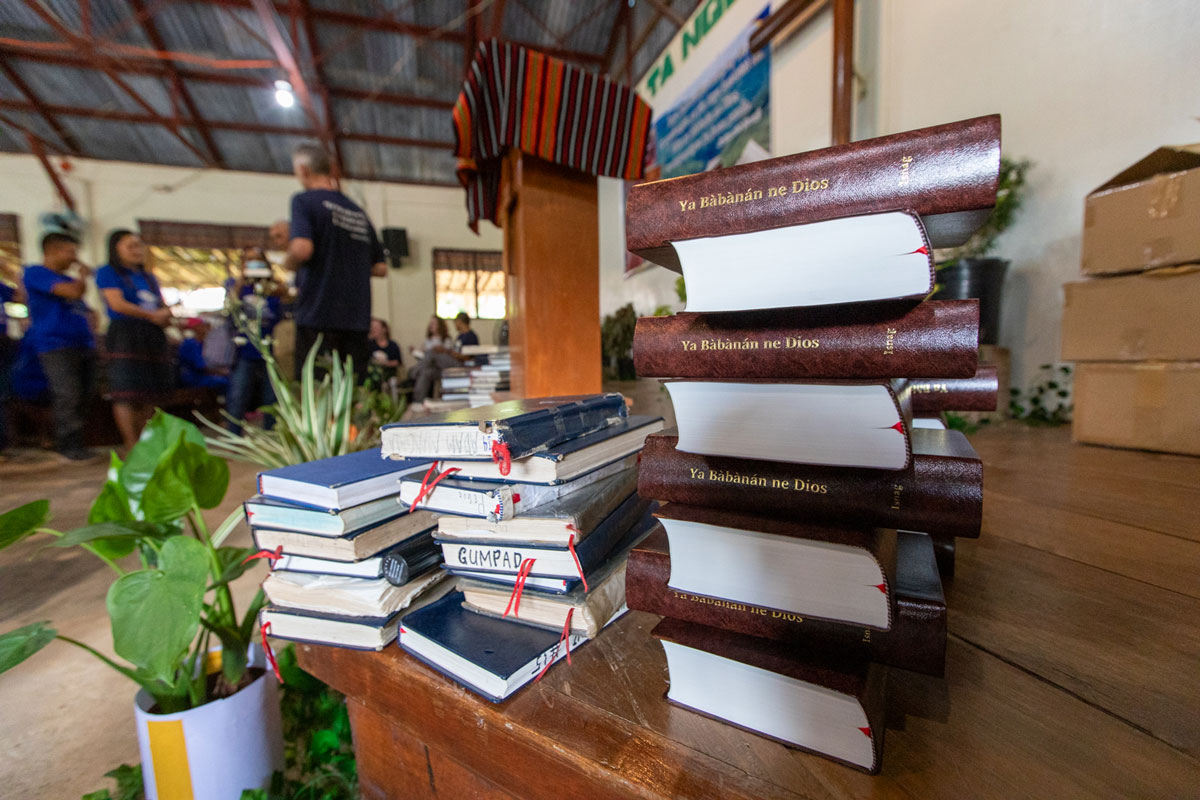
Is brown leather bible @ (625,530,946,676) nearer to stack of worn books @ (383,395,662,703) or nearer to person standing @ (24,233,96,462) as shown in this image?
stack of worn books @ (383,395,662,703)

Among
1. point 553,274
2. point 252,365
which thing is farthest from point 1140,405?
point 252,365

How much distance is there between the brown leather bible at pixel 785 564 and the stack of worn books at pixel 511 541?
17 centimetres

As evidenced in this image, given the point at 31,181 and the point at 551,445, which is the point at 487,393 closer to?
the point at 551,445

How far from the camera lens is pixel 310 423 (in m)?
1.40

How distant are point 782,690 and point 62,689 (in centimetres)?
160

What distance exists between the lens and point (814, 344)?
40cm

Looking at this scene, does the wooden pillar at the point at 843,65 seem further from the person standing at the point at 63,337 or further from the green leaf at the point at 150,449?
the person standing at the point at 63,337

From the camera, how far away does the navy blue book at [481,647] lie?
1.74 ft

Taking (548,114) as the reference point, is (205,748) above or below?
below

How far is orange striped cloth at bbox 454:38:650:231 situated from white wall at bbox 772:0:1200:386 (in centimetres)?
204

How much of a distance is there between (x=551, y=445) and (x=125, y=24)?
339 inches

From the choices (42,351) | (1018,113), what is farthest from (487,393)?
(1018,113)

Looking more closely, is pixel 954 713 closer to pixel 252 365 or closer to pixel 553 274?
pixel 553 274

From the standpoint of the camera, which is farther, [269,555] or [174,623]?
[269,555]
